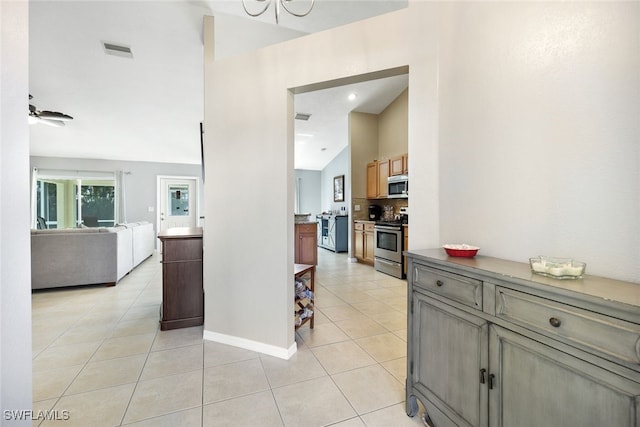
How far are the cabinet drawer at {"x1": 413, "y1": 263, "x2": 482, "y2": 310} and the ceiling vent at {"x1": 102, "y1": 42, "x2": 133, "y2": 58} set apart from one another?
4.27 meters

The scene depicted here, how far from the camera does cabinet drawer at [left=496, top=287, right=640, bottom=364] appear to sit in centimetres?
79

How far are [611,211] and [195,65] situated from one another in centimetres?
455

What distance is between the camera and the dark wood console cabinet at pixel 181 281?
2.69 meters

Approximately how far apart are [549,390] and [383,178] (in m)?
4.99

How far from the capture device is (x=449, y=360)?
1.36m

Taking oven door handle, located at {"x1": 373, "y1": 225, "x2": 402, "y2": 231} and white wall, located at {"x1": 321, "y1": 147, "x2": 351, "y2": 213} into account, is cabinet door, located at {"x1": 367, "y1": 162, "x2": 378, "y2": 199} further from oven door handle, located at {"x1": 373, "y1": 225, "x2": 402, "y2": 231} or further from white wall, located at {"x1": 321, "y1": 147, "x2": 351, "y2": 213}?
white wall, located at {"x1": 321, "y1": 147, "x2": 351, "y2": 213}

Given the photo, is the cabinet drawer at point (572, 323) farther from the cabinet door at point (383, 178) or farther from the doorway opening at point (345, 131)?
the cabinet door at point (383, 178)

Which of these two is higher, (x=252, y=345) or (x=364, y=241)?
(x=364, y=241)

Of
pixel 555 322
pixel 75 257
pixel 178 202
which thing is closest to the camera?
pixel 555 322

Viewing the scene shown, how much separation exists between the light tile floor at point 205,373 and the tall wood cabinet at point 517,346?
48 cm

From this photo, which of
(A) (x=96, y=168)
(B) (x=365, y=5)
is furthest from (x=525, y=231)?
(A) (x=96, y=168)

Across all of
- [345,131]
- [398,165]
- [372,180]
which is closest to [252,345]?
[398,165]

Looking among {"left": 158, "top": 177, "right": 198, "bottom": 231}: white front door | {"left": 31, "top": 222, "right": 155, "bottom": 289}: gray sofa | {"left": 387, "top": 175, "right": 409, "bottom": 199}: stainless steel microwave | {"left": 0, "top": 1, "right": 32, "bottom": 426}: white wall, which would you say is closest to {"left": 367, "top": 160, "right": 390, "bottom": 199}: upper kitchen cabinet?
{"left": 387, "top": 175, "right": 409, "bottom": 199}: stainless steel microwave

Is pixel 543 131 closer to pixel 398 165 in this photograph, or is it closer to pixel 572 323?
pixel 572 323
